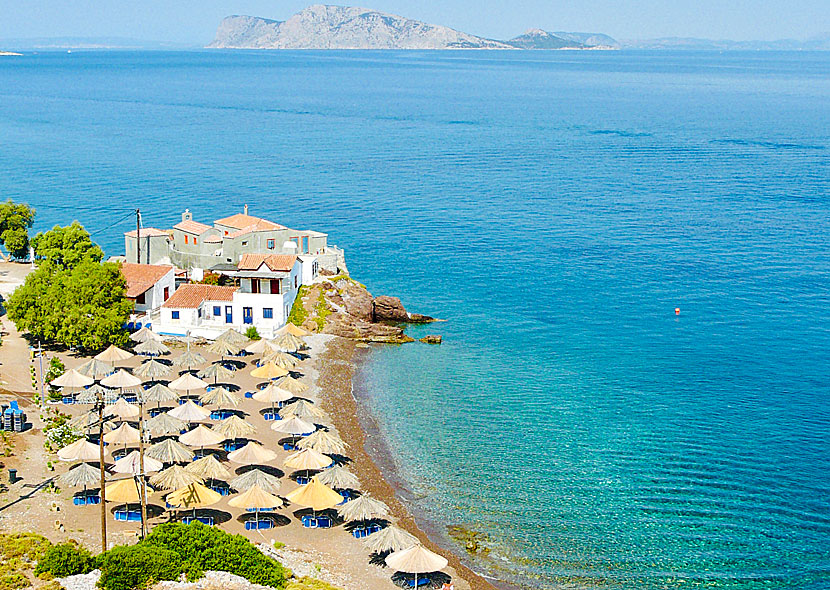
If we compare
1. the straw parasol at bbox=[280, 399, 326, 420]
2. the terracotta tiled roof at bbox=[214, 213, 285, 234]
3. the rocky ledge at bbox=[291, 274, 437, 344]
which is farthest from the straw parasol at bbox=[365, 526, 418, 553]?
the terracotta tiled roof at bbox=[214, 213, 285, 234]

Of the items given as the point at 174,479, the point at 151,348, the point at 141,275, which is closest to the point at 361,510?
the point at 174,479

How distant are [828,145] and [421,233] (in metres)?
97.8

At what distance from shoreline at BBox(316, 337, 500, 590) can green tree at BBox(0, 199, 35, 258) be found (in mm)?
36092

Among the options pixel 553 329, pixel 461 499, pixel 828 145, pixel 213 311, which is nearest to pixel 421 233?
pixel 553 329

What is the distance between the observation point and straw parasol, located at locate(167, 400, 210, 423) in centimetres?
5153

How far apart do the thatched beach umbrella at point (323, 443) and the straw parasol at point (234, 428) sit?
3070 mm

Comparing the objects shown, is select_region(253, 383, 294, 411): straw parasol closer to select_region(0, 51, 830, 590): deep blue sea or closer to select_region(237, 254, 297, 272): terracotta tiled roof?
select_region(0, 51, 830, 590): deep blue sea

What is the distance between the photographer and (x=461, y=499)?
47.7 m

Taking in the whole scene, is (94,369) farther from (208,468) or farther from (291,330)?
(208,468)

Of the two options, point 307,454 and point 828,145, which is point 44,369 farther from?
point 828,145

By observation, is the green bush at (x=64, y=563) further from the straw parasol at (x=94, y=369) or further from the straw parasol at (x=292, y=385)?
the straw parasol at (x=94, y=369)

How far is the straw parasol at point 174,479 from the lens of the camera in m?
42.9

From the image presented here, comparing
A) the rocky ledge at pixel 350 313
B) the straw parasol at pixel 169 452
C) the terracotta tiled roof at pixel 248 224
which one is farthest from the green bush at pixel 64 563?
the terracotta tiled roof at pixel 248 224

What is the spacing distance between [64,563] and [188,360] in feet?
85.1
